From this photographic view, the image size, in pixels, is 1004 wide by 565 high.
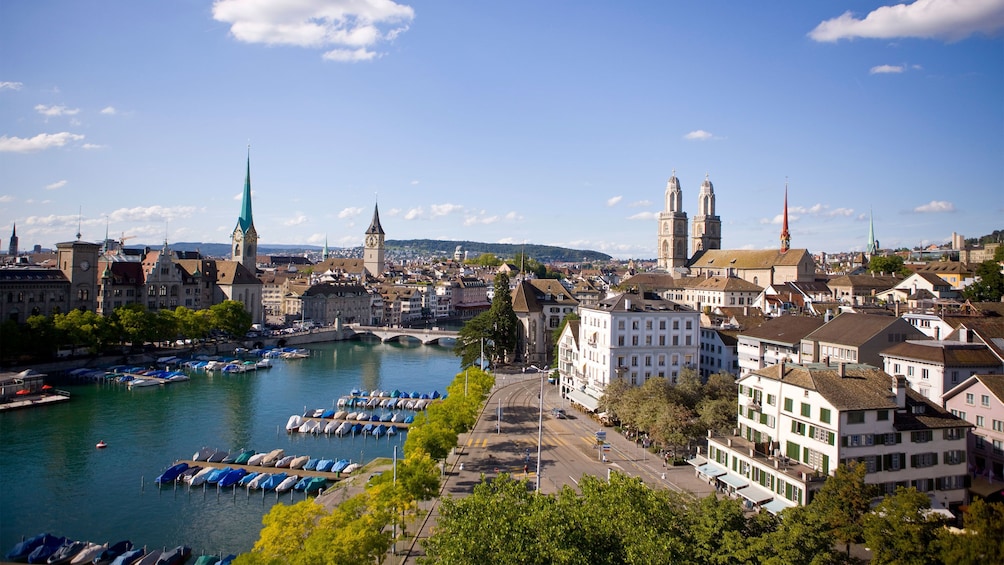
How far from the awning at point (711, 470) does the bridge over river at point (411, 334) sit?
54498 millimetres

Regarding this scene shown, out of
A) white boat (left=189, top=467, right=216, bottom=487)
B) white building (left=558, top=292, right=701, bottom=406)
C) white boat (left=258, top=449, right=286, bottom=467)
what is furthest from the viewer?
white building (left=558, top=292, right=701, bottom=406)

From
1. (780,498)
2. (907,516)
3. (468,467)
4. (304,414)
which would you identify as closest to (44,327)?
(304,414)

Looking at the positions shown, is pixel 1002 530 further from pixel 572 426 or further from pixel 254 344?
pixel 254 344

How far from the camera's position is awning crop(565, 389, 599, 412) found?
3972 cm

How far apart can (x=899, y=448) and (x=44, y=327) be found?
5884 cm

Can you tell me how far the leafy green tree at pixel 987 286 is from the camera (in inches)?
2080

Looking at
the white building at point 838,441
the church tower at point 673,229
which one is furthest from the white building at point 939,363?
the church tower at point 673,229

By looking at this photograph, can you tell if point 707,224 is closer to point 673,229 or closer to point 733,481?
point 673,229

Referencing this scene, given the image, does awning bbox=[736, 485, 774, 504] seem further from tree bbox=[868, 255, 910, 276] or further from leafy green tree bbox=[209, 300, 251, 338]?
tree bbox=[868, 255, 910, 276]

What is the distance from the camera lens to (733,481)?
2450 cm

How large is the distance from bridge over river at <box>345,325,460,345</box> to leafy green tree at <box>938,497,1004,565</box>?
213 ft

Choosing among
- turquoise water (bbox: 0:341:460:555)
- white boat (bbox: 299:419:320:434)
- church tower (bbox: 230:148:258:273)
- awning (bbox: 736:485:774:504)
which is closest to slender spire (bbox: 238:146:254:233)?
church tower (bbox: 230:148:258:273)

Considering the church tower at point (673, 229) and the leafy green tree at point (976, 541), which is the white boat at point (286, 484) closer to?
the leafy green tree at point (976, 541)

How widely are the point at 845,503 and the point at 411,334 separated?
2665 inches
